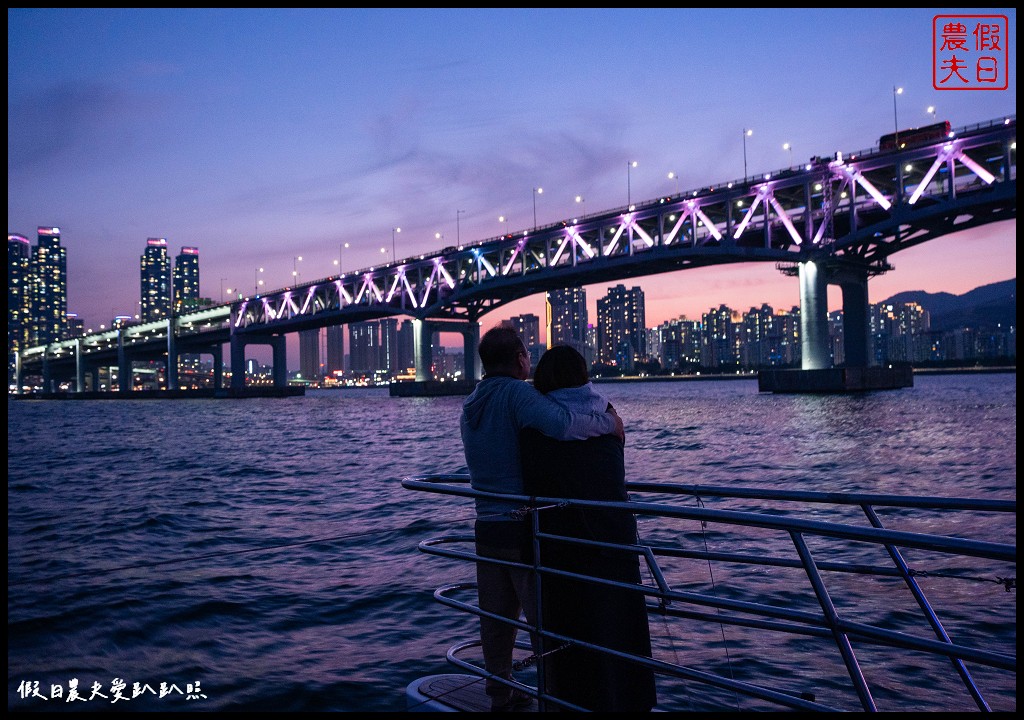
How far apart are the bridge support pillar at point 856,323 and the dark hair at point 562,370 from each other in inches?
3029

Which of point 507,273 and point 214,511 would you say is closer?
point 214,511

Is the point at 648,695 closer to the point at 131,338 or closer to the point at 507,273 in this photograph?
the point at 507,273

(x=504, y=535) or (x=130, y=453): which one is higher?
(x=504, y=535)

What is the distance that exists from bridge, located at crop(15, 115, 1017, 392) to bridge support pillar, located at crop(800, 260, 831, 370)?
0.12 meters

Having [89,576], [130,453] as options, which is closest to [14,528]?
[89,576]

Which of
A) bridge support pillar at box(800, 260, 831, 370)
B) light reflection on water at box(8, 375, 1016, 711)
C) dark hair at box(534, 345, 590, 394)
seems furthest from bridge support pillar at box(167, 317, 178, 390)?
dark hair at box(534, 345, 590, 394)

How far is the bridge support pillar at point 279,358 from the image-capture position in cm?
13838

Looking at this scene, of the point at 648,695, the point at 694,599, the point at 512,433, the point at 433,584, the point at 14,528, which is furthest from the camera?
the point at 14,528

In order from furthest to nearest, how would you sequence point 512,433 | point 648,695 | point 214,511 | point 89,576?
1. point 214,511
2. point 89,576
3. point 512,433
4. point 648,695

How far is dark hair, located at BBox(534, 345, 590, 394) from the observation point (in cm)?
387

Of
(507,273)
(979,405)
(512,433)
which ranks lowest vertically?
(979,405)

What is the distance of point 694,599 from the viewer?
10.6ft

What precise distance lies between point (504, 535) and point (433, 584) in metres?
5.75

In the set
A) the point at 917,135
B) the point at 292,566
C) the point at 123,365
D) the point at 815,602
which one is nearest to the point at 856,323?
the point at 917,135
